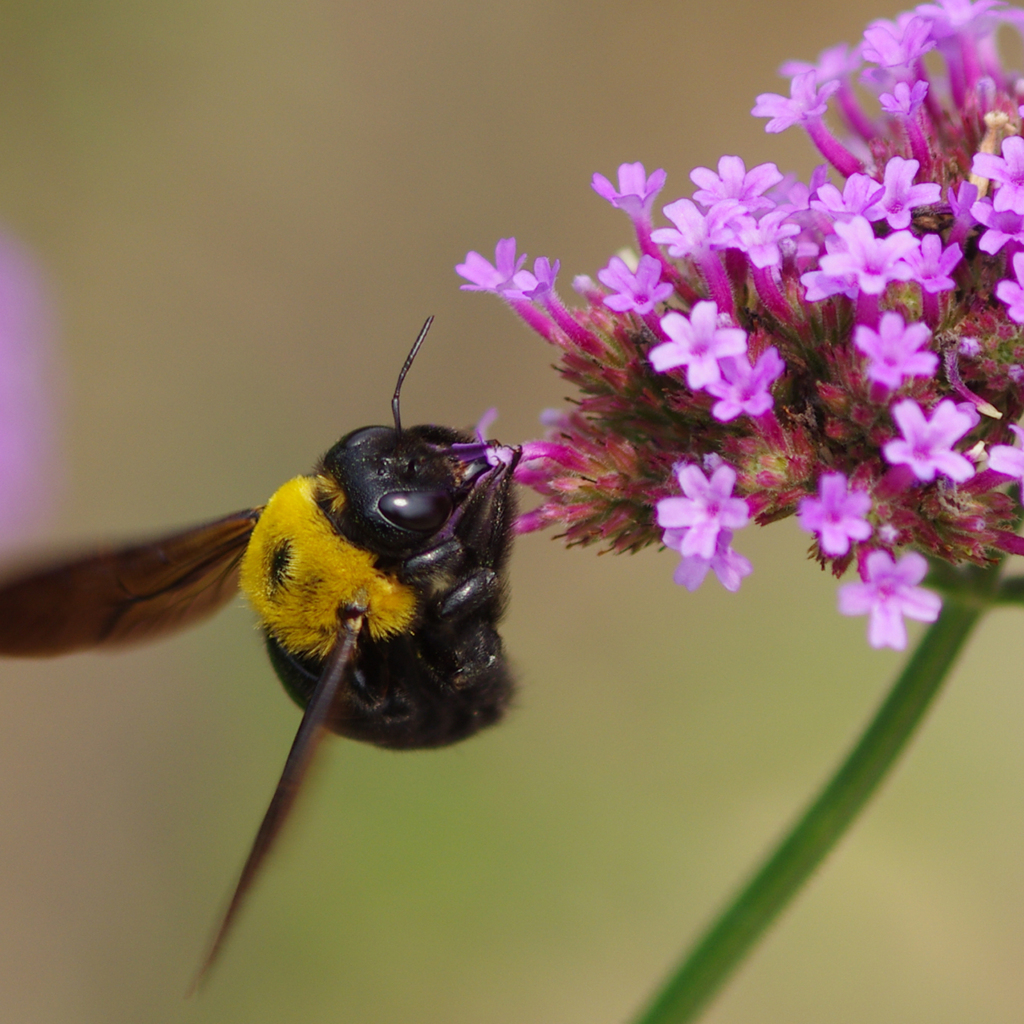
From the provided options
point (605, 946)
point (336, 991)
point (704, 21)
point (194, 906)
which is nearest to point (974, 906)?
point (605, 946)

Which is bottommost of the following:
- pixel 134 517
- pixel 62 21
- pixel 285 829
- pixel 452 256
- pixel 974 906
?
pixel 134 517

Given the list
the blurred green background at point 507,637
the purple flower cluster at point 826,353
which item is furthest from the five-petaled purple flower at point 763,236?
the blurred green background at point 507,637

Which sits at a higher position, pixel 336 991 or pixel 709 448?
pixel 709 448

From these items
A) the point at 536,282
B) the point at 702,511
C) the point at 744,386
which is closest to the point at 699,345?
the point at 744,386

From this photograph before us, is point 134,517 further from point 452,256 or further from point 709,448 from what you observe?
point 709,448

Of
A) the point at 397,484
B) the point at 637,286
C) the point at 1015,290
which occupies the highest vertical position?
the point at 1015,290

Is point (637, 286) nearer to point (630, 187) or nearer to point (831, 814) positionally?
point (630, 187)

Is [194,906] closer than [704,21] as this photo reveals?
Yes

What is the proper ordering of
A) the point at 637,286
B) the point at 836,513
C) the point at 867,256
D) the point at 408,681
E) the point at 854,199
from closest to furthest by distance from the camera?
the point at 836,513, the point at 867,256, the point at 854,199, the point at 637,286, the point at 408,681

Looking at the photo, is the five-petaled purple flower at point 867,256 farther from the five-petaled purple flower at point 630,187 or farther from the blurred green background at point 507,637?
the blurred green background at point 507,637
